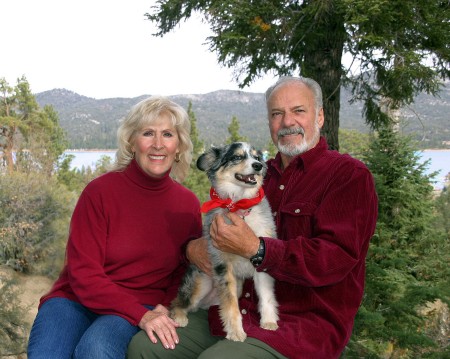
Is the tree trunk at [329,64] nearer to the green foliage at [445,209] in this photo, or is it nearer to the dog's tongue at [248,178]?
the dog's tongue at [248,178]

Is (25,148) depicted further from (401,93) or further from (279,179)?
(279,179)

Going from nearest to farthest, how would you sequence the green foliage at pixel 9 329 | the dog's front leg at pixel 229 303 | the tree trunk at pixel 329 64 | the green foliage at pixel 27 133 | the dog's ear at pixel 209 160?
1. the dog's front leg at pixel 229 303
2. the dog's ear at pixel 209 160
3. the tree trunk at pixel 329 64
4. the green foliage at pixel 9 329
5. the green foliage at pixel 27 133

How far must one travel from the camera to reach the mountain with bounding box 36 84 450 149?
11.4 meters

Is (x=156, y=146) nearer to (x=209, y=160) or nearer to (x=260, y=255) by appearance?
(x=209, y=160)

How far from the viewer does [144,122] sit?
354 cm

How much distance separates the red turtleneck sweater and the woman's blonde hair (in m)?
0.15

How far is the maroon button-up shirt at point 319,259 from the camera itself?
2664mm

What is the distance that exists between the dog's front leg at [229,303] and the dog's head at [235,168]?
543 millimetres

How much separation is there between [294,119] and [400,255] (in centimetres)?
583

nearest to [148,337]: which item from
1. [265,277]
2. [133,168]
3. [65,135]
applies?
[265,277]

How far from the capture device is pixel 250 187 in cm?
317

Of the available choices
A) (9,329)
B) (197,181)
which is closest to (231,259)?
(9,329)

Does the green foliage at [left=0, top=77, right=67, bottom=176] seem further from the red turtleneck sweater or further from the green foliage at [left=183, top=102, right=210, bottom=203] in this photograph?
the red turtleneck sweater

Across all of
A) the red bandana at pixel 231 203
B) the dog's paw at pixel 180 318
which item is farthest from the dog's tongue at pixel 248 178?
the dog's paw at pixel 180 318
